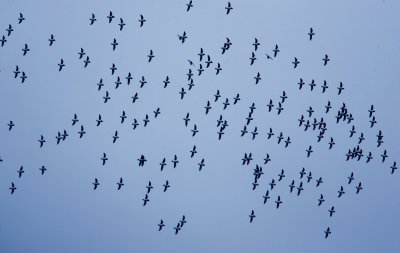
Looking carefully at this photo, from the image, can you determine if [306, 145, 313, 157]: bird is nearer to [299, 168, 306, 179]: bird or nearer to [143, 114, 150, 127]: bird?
[299, 168, 306, 179]: bird

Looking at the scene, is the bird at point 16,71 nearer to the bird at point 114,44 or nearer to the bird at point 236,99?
the bird at point 114,44

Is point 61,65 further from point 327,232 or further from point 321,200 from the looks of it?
point 327,232

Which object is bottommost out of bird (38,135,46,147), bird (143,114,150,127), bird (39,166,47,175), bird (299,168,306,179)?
bird (39,166,47,175)

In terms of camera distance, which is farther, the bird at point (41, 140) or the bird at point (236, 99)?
the bird at point (236, 99)

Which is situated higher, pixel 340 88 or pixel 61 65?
pixel 340 88

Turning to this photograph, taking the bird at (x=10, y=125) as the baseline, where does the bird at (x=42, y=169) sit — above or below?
below

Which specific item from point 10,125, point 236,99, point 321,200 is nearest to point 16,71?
point 10,125

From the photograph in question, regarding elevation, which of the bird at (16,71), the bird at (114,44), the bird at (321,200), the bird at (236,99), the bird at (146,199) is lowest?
the bird at (146,199)

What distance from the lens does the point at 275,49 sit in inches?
845

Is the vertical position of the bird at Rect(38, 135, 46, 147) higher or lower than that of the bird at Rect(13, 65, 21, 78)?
lower

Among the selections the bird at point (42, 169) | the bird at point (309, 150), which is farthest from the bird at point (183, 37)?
the bird at point (42, 169)

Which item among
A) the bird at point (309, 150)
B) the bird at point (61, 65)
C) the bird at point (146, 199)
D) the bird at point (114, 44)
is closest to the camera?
the bird at point (146, 199)

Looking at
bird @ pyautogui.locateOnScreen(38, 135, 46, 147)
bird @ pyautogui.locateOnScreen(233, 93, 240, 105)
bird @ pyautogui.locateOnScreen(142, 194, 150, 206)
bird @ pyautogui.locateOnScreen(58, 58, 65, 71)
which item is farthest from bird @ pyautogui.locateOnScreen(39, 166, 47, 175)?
bird @ pyautogui.locateOnScreen(233, 93, 240, 105)

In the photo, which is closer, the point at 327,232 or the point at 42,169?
the point at 42,169
